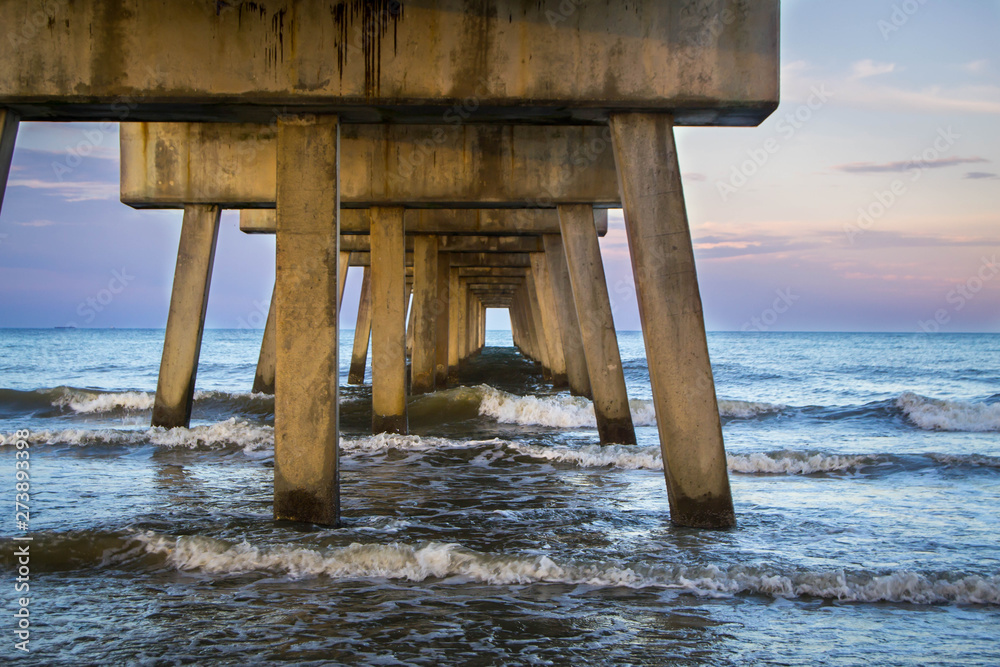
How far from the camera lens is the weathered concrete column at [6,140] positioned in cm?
603

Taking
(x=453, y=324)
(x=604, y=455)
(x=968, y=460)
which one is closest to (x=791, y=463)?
(x=604, y=455)

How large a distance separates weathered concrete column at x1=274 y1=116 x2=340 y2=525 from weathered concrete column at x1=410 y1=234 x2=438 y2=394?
11421 millimetres

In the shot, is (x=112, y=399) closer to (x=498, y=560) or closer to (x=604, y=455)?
(x=604, y=455)

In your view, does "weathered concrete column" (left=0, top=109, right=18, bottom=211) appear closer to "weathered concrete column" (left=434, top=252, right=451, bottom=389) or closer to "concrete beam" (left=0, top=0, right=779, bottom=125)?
"concrete beam" (left=0, top=0, right=779, bottom=125)

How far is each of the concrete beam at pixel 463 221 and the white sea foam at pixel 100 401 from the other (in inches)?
243

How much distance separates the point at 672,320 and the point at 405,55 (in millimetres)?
2787

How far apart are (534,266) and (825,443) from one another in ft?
36.7

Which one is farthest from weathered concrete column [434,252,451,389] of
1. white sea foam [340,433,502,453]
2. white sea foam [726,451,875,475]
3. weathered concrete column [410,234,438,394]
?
white sea foam [726,451,875,475]

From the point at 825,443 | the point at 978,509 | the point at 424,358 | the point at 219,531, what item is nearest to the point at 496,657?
the point at 219,531

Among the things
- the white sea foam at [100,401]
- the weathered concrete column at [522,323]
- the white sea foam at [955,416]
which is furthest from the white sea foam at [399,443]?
the weathered concrete column at [522,323]

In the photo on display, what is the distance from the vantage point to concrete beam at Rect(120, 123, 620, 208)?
10.5 m

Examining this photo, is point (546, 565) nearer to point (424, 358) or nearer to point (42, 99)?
point (42, 99)

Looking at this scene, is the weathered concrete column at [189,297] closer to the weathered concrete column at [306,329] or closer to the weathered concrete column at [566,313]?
the weathered concrete column at [306,329]

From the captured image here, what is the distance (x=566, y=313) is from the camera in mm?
16438
